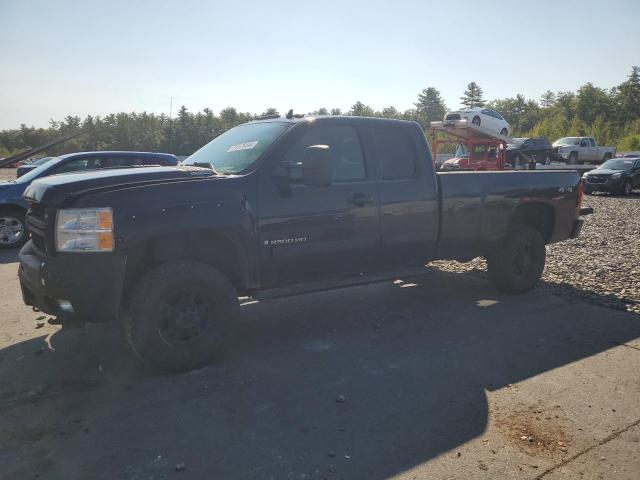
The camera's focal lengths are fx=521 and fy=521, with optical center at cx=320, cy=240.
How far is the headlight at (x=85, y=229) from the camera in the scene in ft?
12.0

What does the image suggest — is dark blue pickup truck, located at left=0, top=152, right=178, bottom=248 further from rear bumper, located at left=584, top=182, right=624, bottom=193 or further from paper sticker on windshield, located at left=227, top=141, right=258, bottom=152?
rear bumper, located at left=584, top=182, right=624, bottom=193

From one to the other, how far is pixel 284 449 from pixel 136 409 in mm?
1134

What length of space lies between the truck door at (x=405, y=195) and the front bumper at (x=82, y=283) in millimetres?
2525

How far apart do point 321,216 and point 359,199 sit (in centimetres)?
47

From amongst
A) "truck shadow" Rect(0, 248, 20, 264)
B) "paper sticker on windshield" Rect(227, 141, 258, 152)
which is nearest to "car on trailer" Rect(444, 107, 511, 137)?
"truck shadow" Rect(0, 248, 20, 264)

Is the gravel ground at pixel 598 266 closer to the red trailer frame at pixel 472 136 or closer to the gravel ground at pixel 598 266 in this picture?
the gravel ground at pixel 598 266

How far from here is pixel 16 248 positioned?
973 centimetres

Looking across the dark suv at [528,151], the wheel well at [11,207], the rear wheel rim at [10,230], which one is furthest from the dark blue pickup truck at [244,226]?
the dark suv at [528,151]

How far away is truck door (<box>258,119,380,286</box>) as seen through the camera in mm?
4457

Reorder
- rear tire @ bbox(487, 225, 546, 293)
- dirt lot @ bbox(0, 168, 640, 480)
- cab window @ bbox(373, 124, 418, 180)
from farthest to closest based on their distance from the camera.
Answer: rear tire @ bbox(487, 225, 546, 293) → cab window @ bbox(373, 124, 418, 180) → dirt lot @ bbox(0, 168, 640, 480)

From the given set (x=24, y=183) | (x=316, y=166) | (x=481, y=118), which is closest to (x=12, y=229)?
(x=24, y=183)

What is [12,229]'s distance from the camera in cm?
966

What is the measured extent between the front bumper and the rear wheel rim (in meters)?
6.78

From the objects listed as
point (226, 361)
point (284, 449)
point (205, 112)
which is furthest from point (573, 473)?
point (205, 112)
